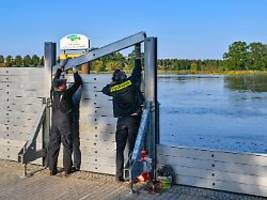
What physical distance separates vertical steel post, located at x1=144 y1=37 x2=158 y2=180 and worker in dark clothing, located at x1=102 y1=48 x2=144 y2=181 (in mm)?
125

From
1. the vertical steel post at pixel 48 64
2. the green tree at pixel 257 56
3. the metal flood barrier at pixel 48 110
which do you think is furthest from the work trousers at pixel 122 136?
the green tree at pixel 257 56

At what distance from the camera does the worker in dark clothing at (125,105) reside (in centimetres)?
643

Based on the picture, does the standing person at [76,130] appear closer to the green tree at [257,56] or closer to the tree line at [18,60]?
the tree line at [18,60]

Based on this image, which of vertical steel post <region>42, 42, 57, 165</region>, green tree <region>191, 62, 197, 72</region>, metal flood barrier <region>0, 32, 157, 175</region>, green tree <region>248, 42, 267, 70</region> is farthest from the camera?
green tree <region>248, 42, 267, 70</region>

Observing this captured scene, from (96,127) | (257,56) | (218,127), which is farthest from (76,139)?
(257,56)

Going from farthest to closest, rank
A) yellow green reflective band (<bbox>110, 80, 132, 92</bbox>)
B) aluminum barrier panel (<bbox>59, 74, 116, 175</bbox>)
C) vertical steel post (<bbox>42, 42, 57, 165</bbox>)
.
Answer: vertical steel post (<bbox>42, 42, 57, 165</bbox>) < aluminum barrier panel (<bbox>59, 74, 116, 175</bbox>) < yellow green reflective band (<bbox>110, 80, 132, 92</bbox>)

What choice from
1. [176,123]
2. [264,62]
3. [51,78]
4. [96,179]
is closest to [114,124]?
[96,179]

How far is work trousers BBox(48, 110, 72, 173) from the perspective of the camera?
6906 mm

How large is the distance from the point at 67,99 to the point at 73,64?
0.69 meters

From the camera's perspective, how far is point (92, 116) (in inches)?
280

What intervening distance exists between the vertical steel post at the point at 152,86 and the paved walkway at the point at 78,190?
726mm

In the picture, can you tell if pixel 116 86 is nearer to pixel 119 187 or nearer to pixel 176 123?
pixel 119 187

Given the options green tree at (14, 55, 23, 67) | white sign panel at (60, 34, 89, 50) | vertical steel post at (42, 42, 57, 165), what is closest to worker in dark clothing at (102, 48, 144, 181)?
white sign panel at (60, 34, 89, 50)

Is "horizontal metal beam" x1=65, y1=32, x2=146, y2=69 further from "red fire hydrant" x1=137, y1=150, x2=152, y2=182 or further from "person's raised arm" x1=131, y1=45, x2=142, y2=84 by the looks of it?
"red fire hydrant" x1=137, y1=150, x2=152, y2=182
